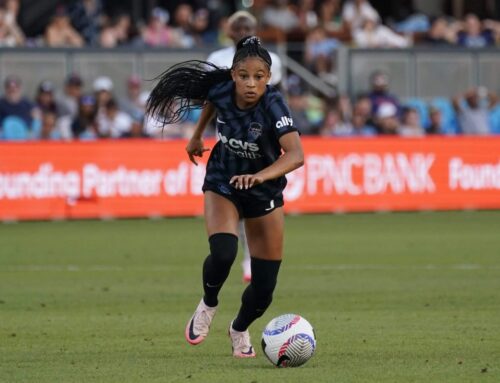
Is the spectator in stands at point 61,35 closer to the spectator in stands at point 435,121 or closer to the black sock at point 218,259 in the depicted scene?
the spectator in stands at point 435,121

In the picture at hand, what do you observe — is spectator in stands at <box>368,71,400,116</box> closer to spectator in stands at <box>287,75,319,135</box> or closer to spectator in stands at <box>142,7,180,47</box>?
spectator in stands at <box>287,75,319,135</box>

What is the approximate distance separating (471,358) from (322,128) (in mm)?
17087

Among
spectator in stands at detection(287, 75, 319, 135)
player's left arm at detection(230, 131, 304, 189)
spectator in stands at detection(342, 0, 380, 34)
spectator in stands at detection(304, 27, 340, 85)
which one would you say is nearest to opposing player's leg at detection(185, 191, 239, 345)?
player's left arm at detection(230, 131, 304, 189)

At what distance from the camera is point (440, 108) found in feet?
91.1

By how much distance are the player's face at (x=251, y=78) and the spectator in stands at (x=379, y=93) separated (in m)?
17.6

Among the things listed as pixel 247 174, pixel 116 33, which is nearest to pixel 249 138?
pixel 247 174

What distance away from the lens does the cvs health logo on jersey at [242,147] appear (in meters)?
8.86

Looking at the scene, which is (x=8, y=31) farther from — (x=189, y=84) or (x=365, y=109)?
(x=189, y=84)

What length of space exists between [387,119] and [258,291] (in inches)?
671

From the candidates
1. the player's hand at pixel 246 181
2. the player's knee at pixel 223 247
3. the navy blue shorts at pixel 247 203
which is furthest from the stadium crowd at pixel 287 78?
the player's hand at pixel 246 181

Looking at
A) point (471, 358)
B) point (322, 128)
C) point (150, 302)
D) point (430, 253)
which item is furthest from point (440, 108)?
point (471, 358)

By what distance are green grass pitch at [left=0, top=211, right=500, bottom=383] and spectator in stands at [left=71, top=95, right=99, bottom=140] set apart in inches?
95.0

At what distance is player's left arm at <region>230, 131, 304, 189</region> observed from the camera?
8.28 meters

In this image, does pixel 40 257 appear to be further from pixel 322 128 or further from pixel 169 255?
pixel 322 128
